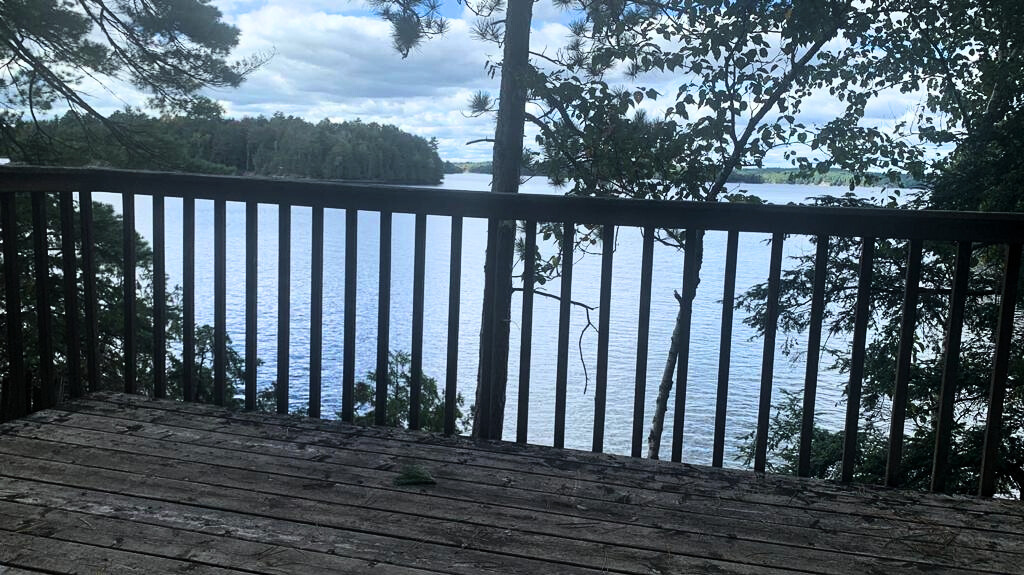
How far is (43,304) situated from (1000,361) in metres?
3.27

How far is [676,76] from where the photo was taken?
581 centimetres

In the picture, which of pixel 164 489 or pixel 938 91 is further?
pixel 938 91

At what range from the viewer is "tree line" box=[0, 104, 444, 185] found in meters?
6.25

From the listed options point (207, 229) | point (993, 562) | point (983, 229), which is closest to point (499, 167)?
point (983, 229)

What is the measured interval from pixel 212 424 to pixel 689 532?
5.55 ft

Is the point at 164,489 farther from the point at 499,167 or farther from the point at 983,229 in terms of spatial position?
the point at 499,167

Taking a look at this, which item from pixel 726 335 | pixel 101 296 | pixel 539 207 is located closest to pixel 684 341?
pixel 726 335

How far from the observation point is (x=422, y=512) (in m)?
1.98

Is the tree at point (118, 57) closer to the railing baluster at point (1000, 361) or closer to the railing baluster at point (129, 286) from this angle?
the railing baluster at point (129, 286)

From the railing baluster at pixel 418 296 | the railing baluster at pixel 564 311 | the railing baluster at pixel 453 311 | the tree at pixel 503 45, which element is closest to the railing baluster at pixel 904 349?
the railing baluster at pixel 564 311

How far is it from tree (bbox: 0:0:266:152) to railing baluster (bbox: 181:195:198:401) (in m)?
6.03

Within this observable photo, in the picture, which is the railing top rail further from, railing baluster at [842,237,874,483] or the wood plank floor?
the wood plank floor

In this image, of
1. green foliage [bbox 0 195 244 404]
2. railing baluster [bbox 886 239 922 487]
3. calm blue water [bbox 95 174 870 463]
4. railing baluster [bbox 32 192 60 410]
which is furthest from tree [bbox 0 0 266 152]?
railing baluster [bbox 886 239 922 487]

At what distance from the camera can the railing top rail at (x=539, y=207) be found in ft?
7.38
